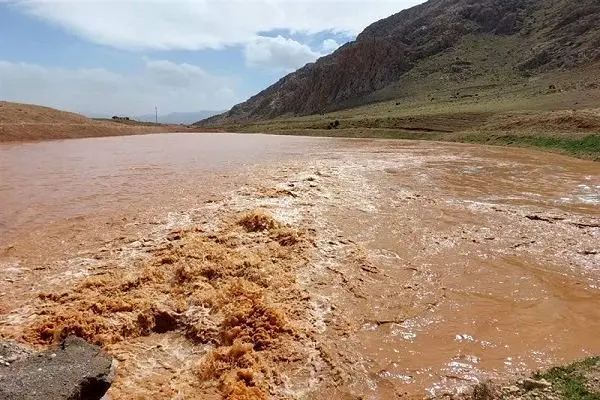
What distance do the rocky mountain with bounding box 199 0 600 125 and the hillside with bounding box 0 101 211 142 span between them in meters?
49.8

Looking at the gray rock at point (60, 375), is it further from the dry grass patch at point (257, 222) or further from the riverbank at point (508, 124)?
the riverbank at point (508, 124)

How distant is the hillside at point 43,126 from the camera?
134ft

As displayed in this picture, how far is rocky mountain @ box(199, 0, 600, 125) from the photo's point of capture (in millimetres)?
70169

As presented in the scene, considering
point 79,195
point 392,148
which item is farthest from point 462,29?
point 79,195

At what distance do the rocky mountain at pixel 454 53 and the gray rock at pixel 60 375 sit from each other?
68.2 m

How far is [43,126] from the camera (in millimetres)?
44281

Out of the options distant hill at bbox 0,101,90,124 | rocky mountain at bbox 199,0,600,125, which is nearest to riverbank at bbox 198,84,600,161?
rocky mountain at bbox 199,0,600,125

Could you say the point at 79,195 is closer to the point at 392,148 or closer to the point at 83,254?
the point at 83,254

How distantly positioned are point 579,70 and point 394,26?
253 feet

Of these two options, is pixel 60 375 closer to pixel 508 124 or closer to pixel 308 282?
pixel 308 282

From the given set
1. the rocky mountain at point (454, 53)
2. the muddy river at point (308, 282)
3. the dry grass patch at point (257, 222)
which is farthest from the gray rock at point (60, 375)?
the rocky mountain at point (454, 53)

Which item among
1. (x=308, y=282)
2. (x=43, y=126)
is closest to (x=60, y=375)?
(x=308, y=282)

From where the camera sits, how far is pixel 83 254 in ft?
35.9

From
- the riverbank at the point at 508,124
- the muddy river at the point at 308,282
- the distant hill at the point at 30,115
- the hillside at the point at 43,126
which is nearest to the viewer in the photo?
the muddy river at the point at 308,282
